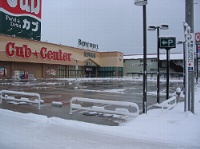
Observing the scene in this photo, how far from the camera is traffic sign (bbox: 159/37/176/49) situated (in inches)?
504

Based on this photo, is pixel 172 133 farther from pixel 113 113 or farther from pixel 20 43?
pixel 20 43

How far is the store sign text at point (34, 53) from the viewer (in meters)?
42.6

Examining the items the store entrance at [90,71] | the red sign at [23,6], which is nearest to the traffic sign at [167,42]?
the red sign at [23,6]

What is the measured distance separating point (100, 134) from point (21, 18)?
43.7 metres

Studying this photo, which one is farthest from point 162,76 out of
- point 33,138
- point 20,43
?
point 33,138

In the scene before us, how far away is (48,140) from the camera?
6262 millimetres

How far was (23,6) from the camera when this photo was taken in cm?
4612

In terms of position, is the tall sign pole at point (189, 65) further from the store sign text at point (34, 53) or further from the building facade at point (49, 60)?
the store sign text at point (34, 53)

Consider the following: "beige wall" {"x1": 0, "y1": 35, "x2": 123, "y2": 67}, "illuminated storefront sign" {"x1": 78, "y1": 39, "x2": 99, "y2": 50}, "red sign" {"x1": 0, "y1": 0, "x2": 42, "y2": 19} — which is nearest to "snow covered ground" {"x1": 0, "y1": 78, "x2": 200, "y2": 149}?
Result: "beige wall" {"x1": 0, "y1": 35, "x2": 123, "y2": 67}

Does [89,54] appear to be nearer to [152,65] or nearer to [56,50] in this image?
[56,50]

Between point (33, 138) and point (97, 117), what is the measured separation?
11.9ft

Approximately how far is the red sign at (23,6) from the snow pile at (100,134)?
39.3 m

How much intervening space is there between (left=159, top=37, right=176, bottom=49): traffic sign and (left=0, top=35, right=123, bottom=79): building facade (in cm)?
3407

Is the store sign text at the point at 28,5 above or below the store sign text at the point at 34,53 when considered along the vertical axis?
above
